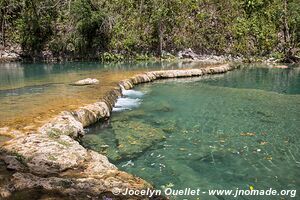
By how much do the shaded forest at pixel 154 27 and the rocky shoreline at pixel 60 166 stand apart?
2946 centimetres

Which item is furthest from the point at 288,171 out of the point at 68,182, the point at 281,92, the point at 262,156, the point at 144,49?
the point at 144,49

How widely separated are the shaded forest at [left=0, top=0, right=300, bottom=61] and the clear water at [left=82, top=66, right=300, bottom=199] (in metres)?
21.2

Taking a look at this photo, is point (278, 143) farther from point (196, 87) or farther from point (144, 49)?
point (144, 49)

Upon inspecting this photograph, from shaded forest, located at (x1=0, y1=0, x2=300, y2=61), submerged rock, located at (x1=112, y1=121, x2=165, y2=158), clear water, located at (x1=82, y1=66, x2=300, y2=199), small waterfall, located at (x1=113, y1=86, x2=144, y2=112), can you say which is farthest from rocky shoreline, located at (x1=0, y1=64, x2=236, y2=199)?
shaded forest, located at (x1=0, y1=0, x2=300, y2=61)

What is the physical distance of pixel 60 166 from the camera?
6621 millimetres

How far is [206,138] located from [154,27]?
99.6 ft

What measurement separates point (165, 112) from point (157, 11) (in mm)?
27383

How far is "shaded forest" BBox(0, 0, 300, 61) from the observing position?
38062mm

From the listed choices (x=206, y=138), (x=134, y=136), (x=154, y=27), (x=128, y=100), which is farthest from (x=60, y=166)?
(x=154, y=27)

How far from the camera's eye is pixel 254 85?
21.0 meters

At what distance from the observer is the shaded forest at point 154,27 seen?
125 feet

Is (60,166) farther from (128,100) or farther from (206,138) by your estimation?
(128,100)

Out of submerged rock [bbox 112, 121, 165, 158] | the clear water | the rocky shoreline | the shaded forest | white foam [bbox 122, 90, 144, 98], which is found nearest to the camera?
the rocky shoreline

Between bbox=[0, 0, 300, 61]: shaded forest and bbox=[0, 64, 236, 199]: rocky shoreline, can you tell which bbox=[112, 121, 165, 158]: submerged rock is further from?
bbox=[0, 0, 300, 61]: shaded forest
